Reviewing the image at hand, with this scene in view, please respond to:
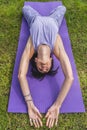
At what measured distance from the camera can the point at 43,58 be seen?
13.0 feet

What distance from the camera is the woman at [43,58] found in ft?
13.0

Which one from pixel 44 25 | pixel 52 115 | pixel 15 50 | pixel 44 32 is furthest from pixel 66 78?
pixel 15 50

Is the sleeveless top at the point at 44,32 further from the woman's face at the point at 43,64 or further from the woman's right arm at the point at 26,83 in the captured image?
the woman's face at the point at 43,64

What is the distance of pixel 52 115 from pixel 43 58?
2.42 feet

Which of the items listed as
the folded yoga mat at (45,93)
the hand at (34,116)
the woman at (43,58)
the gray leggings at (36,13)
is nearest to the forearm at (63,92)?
the woman at (43,58)

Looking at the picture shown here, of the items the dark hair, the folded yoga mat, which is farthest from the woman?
the folded yoga mat

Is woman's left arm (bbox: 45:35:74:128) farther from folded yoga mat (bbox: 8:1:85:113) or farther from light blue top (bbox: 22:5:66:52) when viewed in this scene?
light blue top (bbox: 22:5:66:52)

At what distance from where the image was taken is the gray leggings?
5059 millimetres

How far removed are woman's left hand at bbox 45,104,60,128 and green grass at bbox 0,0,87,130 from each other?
2.7 inches

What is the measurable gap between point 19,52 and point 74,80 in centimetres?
99

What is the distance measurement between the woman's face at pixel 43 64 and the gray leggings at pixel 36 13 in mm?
1210

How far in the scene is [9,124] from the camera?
158 inches

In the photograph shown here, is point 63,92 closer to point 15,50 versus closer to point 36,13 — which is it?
point 15,50

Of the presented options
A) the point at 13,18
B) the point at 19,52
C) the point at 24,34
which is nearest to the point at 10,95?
the point at 19,52
